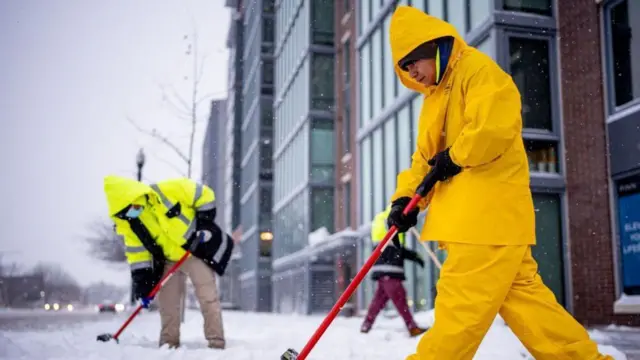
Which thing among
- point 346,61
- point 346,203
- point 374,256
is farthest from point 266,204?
point 374,256

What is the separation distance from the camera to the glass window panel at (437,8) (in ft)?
50.5

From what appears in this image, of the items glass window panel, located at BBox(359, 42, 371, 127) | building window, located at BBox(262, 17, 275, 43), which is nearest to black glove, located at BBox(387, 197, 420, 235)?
glass window panel, located at BBox(359, 42, 371, 127)

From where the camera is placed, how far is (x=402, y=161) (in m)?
18.1

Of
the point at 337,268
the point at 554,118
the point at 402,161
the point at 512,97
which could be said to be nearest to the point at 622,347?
the point at 512,97

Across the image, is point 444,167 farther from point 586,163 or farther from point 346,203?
point 346,203

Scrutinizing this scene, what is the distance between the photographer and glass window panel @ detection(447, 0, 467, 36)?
14352 mm

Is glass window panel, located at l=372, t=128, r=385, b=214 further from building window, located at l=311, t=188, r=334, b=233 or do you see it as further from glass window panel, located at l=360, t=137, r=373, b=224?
building window, located at l=311, t=188, r=334, b=233

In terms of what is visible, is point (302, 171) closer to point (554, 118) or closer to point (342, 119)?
point (342, 119)

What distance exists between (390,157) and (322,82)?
10.6m

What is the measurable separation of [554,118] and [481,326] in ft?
34.6

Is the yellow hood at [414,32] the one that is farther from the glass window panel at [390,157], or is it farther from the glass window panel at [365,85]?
the glass window panel at [365,85]

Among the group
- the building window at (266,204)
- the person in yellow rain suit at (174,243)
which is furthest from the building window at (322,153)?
the person in yellow rain suit at (174,243)

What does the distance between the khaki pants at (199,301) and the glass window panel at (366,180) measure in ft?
45.2

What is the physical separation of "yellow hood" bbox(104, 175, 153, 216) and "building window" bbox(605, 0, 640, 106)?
7854mm
